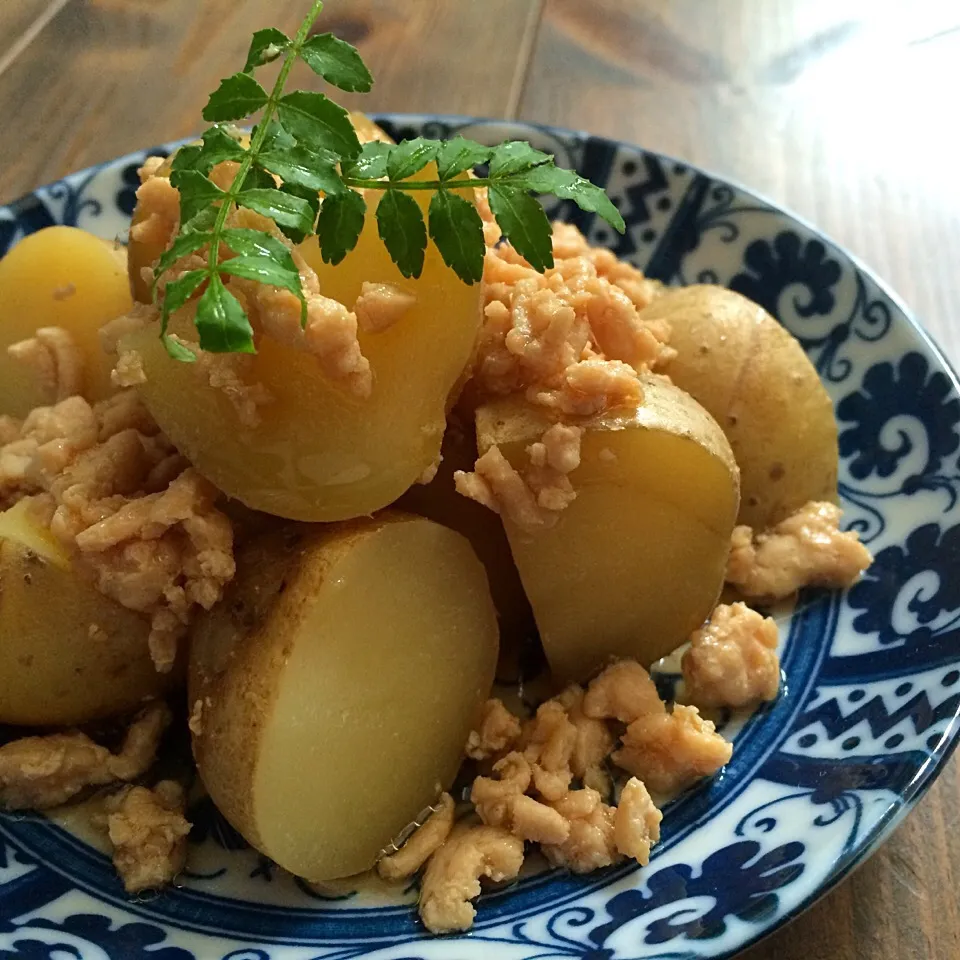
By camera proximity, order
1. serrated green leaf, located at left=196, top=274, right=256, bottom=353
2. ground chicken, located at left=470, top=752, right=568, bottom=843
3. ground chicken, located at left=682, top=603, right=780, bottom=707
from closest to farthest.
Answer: serrated green leaf, located at left=196, top=274, right=256, bottom=353, ground chicken, located at left=470, top=752, right=568, bottom=843, ground chicken, located at left=682, top=603, right=780, bottom=707

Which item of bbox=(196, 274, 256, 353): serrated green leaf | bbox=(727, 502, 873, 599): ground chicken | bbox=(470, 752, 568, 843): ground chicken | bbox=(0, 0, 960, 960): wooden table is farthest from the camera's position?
bbox=(0, 0, 960, 960): wooden table

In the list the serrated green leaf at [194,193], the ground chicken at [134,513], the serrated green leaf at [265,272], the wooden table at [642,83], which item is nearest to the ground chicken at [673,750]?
the ground chicken at [134,513]

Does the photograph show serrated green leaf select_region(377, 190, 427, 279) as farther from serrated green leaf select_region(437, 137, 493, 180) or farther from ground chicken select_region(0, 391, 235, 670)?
ground chicken select_region(0, 391, 235, 670)

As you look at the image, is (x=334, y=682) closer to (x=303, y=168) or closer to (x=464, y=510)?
(x=464, y=510)

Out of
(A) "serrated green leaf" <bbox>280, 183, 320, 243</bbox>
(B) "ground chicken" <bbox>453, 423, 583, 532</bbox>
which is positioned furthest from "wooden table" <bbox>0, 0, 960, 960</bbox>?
(A) "serrated green leaf" <bbox>280, 183, 320, 243</bbox>

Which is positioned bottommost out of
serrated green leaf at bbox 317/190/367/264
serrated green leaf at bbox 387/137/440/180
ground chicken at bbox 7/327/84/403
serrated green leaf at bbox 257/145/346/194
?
ground chicken at bbox 7/327/84/403

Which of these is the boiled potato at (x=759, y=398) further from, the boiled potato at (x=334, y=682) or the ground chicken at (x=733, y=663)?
the boiled potato at (x=334, y=682)
